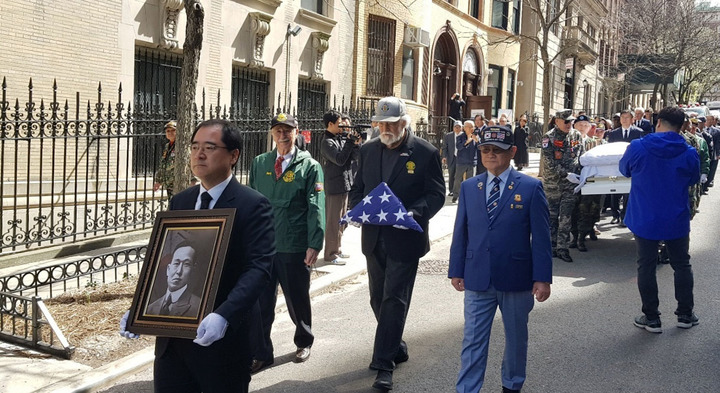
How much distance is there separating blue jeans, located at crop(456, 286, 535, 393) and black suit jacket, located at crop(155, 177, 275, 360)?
1.88 meters

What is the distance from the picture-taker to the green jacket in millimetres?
5711

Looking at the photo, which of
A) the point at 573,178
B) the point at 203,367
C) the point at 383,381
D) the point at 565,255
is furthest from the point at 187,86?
the point at 565,255

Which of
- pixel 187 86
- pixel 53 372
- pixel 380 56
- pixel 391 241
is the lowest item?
pixel 53 372

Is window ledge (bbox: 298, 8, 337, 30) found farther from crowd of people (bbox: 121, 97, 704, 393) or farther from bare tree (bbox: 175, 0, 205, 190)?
crowd of people (bbox: 121, 97, 704, 393)

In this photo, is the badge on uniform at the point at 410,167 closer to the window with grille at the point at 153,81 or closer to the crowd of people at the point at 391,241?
the crowd of people at the point at 391,241

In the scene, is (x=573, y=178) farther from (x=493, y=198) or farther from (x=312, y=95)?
(x=312, y=95)

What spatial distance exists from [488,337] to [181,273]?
243 centimetres

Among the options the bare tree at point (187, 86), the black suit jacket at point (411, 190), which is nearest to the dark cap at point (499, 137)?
the black suit jacket at point (411, 190)

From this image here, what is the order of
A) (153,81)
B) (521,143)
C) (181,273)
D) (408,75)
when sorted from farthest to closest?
(408,75) → (521,143) → (153,81) → (181,273)

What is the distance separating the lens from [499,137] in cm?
468

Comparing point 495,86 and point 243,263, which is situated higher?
point 495,86

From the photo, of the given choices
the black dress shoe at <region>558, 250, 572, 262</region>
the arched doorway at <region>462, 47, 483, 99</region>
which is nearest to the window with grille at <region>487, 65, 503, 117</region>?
the arched doorway at <region>462, 47, 483, 99</region>

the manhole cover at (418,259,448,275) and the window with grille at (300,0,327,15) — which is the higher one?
the window with grille at (300,0,327,15)

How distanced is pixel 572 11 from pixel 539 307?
36.8 meters
